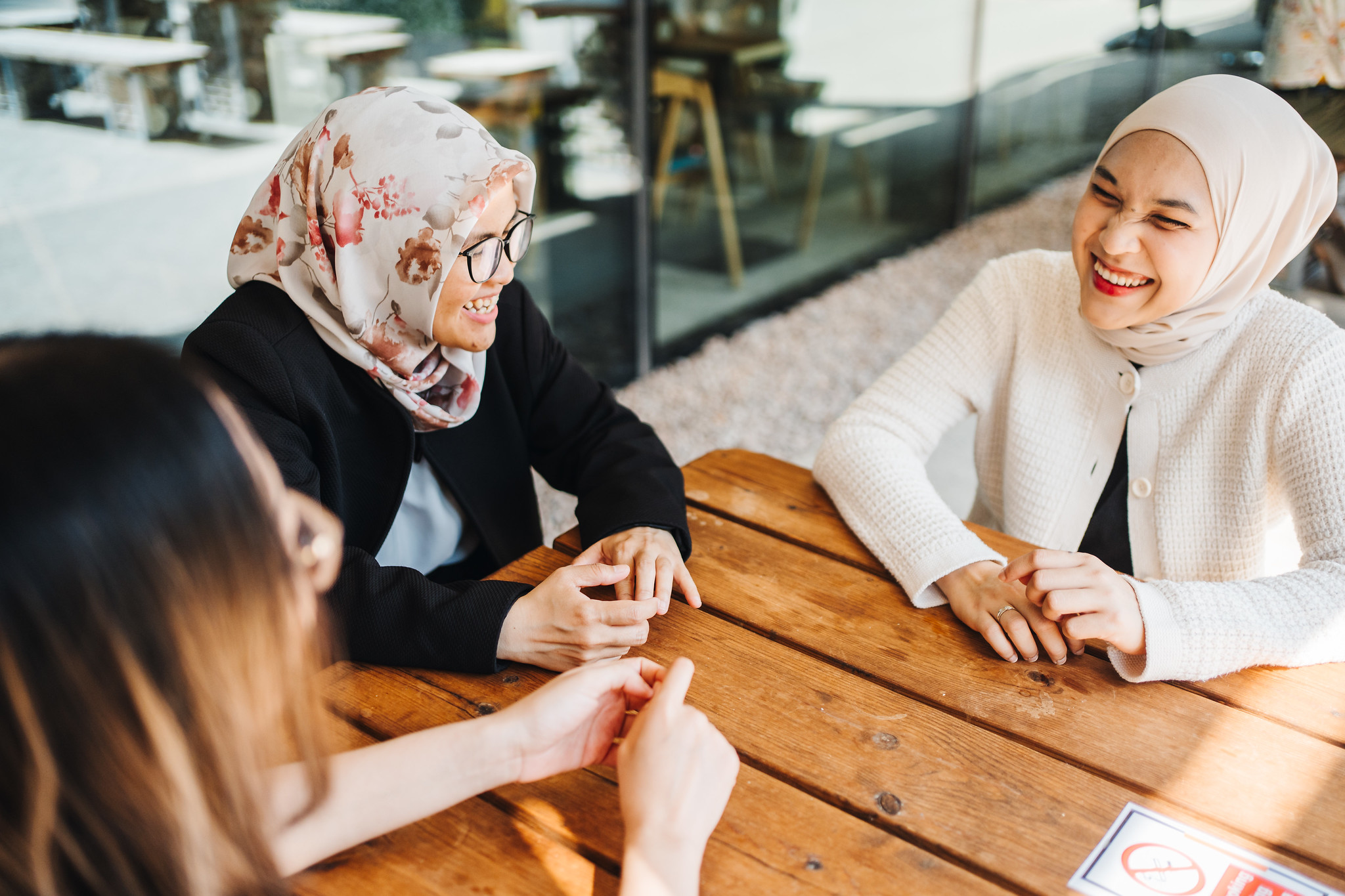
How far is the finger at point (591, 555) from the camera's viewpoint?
113cm

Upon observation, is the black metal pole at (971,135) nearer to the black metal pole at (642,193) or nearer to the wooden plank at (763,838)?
the black metal pole at (642,193)

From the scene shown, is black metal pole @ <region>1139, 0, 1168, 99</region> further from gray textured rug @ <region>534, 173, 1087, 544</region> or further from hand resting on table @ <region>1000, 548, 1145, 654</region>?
hand resting on table @ <region>1000, 548, 1145, 654</region>

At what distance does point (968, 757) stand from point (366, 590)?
63 centimetres

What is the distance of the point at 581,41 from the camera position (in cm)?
280

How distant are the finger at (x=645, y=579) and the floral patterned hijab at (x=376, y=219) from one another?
0.38 m

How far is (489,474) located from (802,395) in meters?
1.98

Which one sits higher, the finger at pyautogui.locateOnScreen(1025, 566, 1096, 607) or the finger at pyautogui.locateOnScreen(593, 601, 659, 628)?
the finger at pyautogui.locateOnScreen(1025, 566, 1096, 607)

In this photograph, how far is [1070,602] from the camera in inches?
38.2

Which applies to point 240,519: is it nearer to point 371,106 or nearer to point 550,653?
point 550,653

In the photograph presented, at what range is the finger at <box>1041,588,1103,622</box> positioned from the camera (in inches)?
38.0

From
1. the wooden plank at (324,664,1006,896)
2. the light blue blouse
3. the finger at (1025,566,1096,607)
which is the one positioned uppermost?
the finger at (1025,566,1096,607)

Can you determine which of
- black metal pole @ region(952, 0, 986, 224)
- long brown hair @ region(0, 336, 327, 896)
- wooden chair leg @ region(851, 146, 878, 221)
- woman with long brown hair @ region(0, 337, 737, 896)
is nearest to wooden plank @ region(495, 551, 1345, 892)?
woman with long brown hair @ region(0, 337, 737, 896)

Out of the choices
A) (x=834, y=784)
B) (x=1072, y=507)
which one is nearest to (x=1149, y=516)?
(x=1072, y=507)

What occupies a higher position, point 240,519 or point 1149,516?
point 240,519
